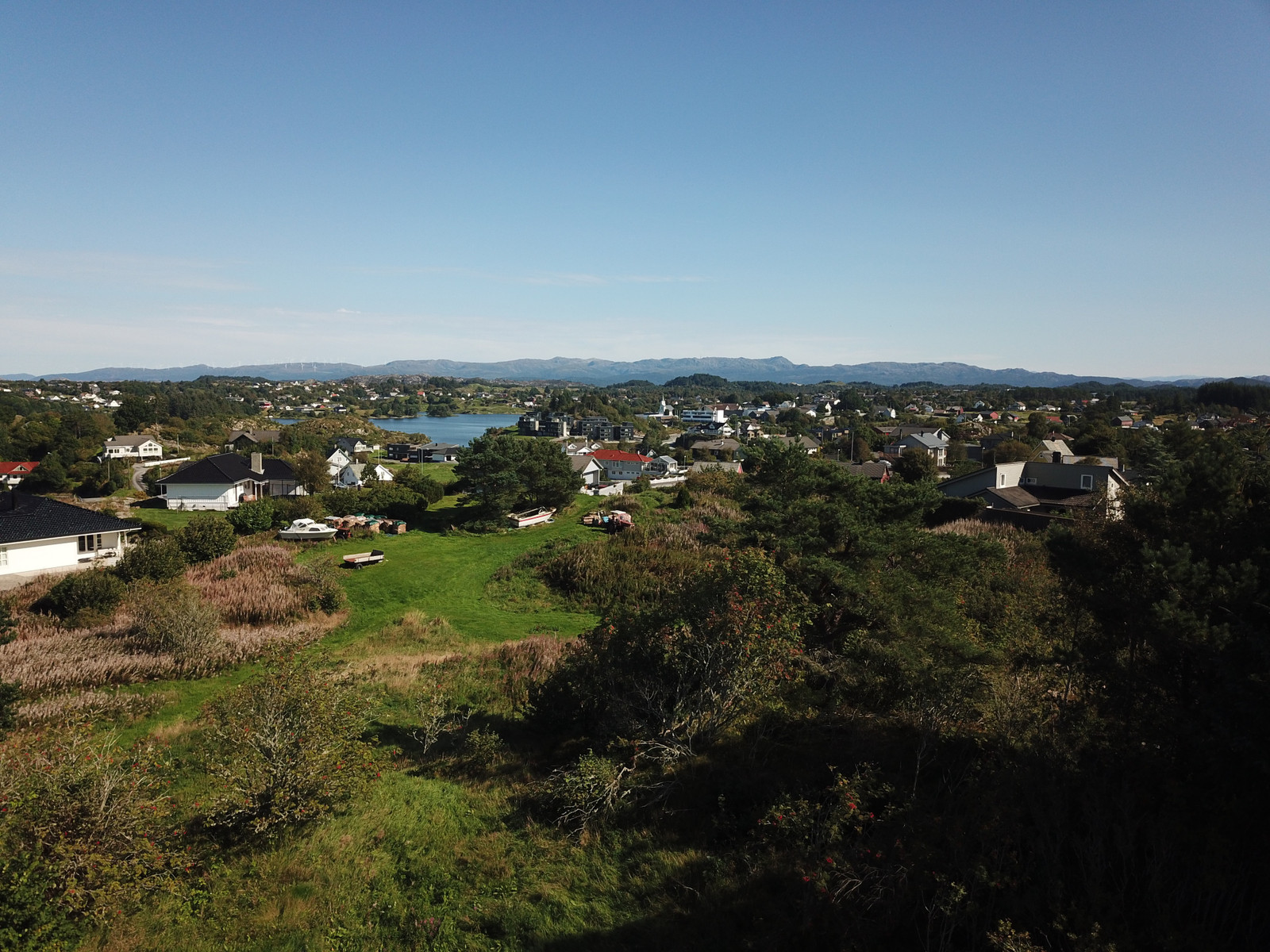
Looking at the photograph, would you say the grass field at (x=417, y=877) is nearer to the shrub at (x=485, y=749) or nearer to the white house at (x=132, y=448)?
the shrub at (x=485, y=749)

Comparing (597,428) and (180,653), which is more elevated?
(597,428)

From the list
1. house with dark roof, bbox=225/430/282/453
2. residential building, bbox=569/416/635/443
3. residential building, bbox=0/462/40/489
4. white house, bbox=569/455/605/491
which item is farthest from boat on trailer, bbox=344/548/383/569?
residential building, bbox=569/416/635/443

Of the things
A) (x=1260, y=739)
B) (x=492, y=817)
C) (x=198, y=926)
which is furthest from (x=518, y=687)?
(x=1260, y=739)

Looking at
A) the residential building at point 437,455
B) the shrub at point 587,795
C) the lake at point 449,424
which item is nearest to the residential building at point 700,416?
the lake at point 449,424

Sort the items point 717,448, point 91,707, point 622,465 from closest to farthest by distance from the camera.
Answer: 1. point 91,707
2. point 622,465
3. point 717,448

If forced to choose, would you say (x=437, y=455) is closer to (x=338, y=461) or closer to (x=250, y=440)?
(x=338, y=461)

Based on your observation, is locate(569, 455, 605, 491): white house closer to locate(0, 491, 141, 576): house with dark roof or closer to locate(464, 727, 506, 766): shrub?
locate(0, 491, 141, 576): house with dark roof

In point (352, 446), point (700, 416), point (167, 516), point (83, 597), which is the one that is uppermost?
point (700, 416)

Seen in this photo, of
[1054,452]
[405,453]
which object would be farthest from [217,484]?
[1054,452]
